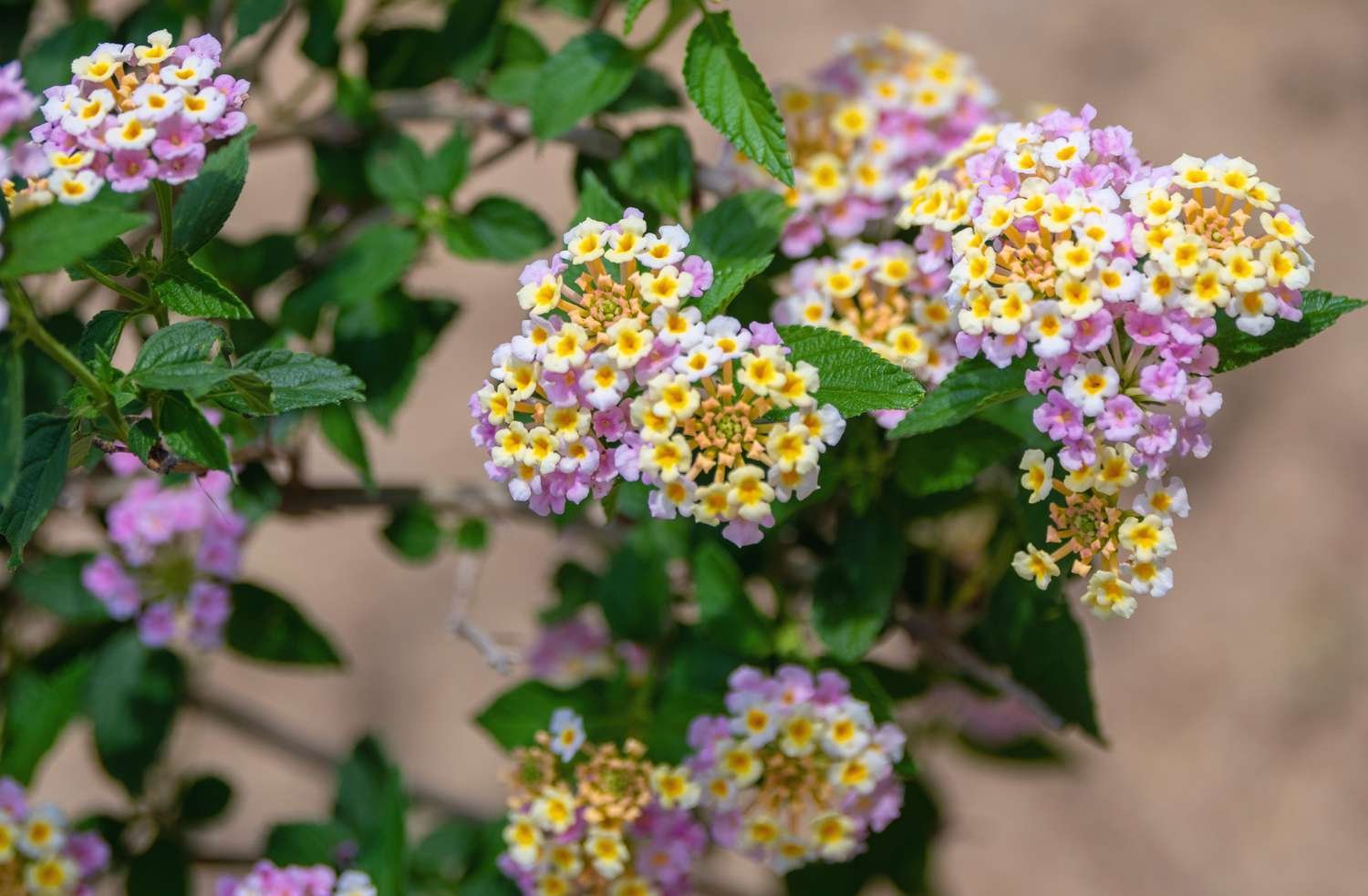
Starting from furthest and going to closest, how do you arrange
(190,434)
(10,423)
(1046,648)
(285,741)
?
(285,741) → (1046,648) → (190,434) → (10,423)

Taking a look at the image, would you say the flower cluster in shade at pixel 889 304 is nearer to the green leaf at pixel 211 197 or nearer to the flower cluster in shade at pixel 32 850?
the green leaf at pixel 211 197

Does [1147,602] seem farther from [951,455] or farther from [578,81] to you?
[578,81]

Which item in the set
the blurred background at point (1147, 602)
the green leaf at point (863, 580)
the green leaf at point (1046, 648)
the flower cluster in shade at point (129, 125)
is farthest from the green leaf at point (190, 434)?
the blurred background at point (1147, 602)

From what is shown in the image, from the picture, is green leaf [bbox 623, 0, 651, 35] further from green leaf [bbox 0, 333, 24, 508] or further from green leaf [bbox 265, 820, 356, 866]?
green leaf [bbox 265, 820, 356, 866]

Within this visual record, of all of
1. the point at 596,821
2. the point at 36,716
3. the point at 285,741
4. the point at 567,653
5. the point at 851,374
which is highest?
the point at 851,374

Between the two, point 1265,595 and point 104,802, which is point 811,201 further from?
point 104,802

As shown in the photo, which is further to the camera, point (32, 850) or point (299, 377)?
point (32, 850)

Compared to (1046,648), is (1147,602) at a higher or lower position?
higher

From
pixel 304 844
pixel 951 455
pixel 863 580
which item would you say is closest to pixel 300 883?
pixel 304 844
